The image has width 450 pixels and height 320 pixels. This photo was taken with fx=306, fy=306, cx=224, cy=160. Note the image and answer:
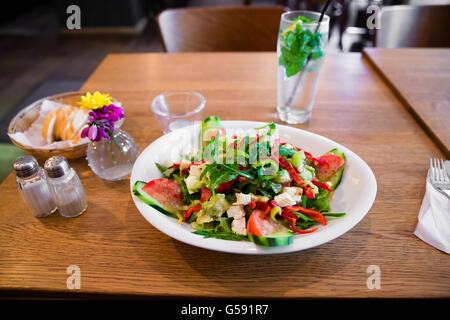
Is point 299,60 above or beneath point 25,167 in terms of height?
above

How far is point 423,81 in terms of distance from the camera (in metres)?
1.26

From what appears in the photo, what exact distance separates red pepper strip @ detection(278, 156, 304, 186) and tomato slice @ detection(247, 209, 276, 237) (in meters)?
0.12

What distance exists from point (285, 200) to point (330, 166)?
0.19 meters

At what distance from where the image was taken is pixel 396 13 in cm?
162

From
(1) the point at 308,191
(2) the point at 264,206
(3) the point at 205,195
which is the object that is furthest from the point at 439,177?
(3) the point at 205,195

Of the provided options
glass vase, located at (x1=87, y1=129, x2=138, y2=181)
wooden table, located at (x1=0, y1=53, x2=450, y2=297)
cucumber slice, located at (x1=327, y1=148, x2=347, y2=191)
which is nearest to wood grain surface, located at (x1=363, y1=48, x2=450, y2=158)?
wooden table, located at (x1=0, y1=53, x2=450, y2=297)

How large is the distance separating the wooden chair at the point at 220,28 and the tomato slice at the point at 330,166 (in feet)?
3.89

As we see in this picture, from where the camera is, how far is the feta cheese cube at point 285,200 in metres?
0.62

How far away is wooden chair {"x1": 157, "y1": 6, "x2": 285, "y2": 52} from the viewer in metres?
1.68

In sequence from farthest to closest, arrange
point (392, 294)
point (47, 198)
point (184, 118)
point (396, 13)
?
point (396, 13) < point (184, 118) < point (47, 198) < point (392, 294)

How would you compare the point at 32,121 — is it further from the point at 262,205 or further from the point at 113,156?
the point at 262,205

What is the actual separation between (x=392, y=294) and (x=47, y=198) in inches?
30.3
